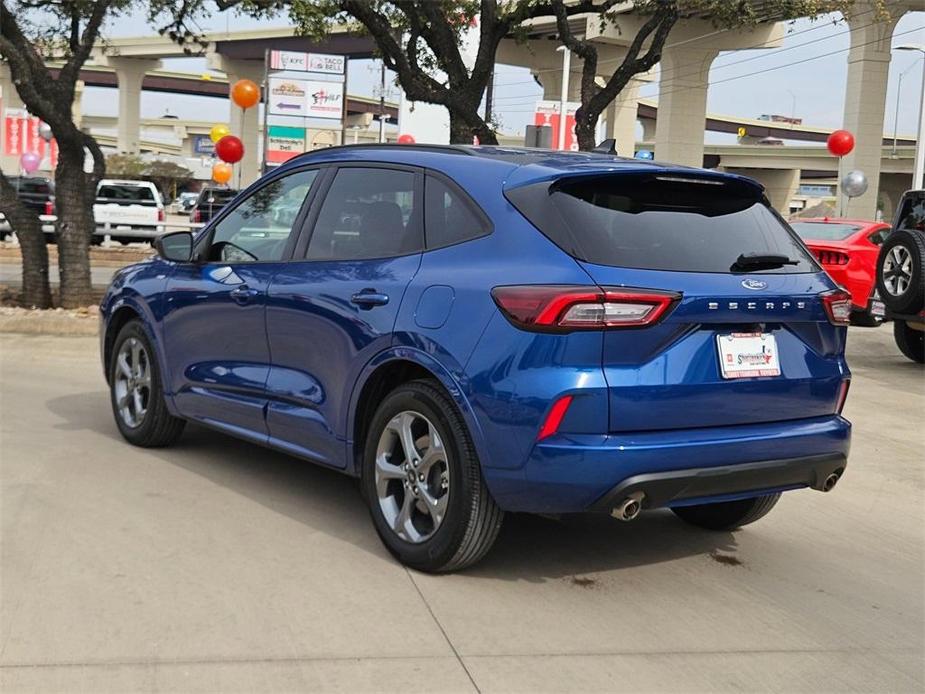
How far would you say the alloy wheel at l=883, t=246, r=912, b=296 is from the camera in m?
11.8

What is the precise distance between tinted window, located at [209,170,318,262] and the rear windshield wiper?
2220 millimetres

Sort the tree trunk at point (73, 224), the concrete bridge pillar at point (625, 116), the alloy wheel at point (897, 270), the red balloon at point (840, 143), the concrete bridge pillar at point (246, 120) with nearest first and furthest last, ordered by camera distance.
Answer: the alloy wheel at point (897, 270) → the tree trunk at point (73, 224) → the red balloon at point (840, 143) → the concrete bridge pillar at point (625, 116) → the concrete bridge pillar at point (246, 120)

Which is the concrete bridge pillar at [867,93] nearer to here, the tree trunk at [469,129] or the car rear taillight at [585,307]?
the tree trunk at [469,129]

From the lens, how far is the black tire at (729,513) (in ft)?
17.8

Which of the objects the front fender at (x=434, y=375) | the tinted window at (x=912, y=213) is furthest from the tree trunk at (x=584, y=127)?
the front fender at (x=434, y=375)

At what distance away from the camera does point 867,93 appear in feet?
135

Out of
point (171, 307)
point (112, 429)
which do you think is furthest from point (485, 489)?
point (112, 429)

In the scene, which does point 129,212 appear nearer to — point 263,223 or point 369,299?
point 263,223

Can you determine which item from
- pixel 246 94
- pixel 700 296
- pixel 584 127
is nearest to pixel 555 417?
pixel 700 296

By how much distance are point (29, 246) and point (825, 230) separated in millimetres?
11320

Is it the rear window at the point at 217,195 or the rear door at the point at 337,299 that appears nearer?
the rear door at the point at 337,299

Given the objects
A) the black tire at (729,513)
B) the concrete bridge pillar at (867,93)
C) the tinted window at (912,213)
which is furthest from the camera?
the concrete bridge pillar at (867,93)

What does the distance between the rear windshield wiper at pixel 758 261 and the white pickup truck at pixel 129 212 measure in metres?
26.2

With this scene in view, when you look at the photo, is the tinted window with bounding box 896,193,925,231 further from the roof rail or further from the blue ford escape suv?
the roof rail
